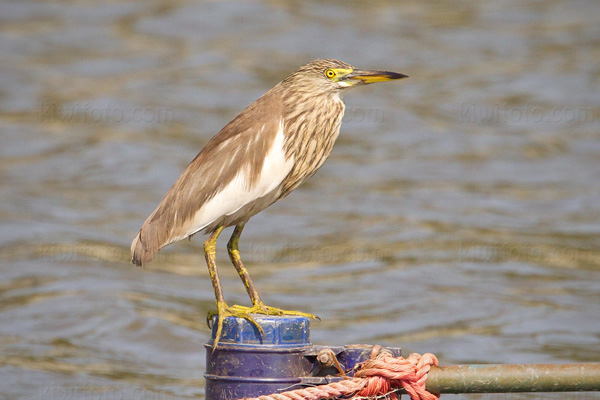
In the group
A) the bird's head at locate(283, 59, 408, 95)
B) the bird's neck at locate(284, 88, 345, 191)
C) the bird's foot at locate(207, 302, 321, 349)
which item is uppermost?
the bird's head at locate(283, 59, 408, 95)

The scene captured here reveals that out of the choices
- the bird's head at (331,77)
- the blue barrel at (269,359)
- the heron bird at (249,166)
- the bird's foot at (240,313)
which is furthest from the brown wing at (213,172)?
the blue barrel at (269,359)

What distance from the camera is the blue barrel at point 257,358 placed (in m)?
3.26

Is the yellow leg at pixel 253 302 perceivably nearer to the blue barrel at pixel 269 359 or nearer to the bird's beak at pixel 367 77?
the blue barrel at pixel 269 359

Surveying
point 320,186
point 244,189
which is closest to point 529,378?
point 244,189

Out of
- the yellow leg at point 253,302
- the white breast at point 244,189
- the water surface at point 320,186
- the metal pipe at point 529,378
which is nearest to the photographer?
the metal pipe at point 529,378

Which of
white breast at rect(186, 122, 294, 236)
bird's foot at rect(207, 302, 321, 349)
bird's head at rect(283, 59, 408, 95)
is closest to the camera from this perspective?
bird's foot at rect(207, 302, 321, 349)

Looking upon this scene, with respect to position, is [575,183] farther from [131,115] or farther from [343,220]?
[131,115]

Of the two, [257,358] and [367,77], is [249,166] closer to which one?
[367,77]

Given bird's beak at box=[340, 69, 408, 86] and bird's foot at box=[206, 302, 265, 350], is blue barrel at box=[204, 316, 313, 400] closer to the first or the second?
bird's foot at box=[206, 302, 265, 350]

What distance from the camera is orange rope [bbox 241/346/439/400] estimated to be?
3188 millimetres

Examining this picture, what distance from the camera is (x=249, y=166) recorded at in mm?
3928

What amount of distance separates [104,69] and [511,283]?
8.05 meters

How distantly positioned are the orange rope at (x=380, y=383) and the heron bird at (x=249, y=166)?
2.38 feet

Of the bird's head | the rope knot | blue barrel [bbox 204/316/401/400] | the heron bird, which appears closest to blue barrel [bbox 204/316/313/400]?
blue barrel [bbox 204/316/401/400]
